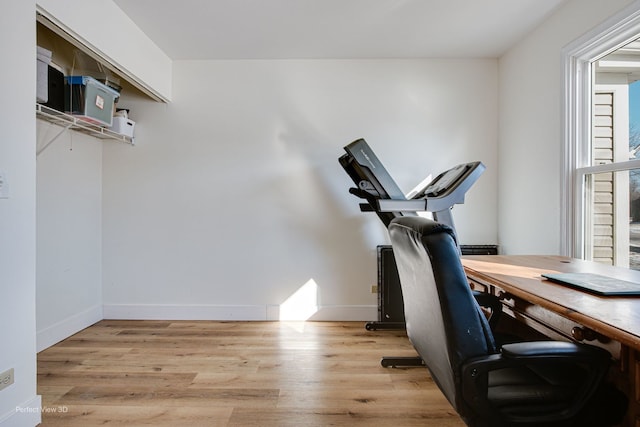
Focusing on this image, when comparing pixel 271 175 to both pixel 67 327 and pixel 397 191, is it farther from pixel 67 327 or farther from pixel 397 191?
pixel 67 327

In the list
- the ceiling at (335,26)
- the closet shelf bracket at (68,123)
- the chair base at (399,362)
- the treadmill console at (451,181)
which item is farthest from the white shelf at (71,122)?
the chair base at (399,362)

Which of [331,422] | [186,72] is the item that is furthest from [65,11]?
[331,422]

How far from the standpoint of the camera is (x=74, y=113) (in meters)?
2.15

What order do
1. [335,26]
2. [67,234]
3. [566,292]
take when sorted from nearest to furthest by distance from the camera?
[566,292] → [335,26] → [67,234]

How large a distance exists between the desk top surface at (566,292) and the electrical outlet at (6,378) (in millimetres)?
2194

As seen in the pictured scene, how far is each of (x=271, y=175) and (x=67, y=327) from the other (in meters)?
2.06

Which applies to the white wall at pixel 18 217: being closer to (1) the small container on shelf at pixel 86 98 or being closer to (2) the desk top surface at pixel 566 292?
(1) the small container on shelf at pixel 86 98

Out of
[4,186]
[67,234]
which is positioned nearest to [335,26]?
[4,186]

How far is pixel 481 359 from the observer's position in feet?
2.90

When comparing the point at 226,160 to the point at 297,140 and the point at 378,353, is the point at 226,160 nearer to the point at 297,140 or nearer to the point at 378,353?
the point at 297,140

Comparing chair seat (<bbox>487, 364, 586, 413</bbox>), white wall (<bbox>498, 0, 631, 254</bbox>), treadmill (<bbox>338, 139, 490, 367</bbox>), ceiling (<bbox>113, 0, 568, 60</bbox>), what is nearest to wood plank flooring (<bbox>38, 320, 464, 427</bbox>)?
treadmill (<bbox>338, 139, 490, 367</bbox>)

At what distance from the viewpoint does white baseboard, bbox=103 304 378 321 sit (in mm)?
2889

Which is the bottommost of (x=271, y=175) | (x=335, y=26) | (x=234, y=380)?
(x=234, y=380)

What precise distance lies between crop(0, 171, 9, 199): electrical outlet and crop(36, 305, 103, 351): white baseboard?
1.45m
